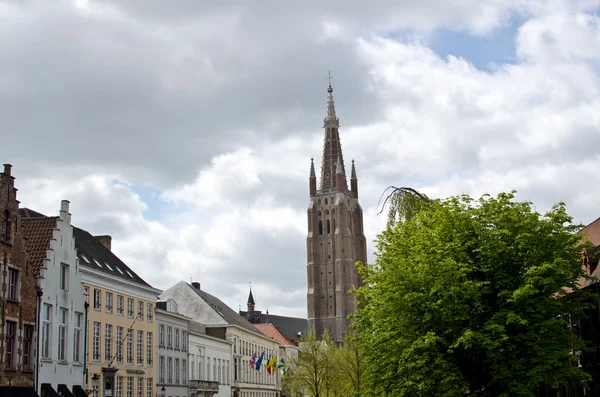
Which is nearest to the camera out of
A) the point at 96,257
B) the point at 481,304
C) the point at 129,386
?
the point at 481,304

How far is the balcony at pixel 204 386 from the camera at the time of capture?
2724 inches

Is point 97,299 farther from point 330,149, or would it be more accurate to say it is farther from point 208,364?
point 330,149

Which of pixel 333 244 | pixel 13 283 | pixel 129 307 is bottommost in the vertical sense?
pixel 13 283

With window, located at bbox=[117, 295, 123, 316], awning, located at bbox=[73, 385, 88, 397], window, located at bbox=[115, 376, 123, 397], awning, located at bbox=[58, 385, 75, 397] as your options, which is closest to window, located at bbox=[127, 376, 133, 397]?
window, located at bbox=[115, 376, 123, 397]

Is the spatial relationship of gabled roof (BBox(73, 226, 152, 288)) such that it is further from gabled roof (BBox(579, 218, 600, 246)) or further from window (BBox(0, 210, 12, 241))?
gabled roof (BBox(579, 218, 600, 246))

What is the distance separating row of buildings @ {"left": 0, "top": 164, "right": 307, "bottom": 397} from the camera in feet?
124

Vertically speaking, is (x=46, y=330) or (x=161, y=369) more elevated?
(x=46, y=330)

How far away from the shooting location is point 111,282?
5209 cm

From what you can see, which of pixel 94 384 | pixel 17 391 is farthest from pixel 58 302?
pixel 94 384

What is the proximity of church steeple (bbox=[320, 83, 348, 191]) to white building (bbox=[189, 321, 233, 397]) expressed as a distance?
349 ft

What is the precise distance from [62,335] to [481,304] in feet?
73.1

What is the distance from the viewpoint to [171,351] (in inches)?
2534

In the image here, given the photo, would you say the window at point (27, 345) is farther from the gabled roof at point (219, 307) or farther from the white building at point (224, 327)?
the gabled roof at point (219, 307)

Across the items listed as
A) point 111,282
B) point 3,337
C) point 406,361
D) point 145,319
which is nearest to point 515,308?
point 406,361
